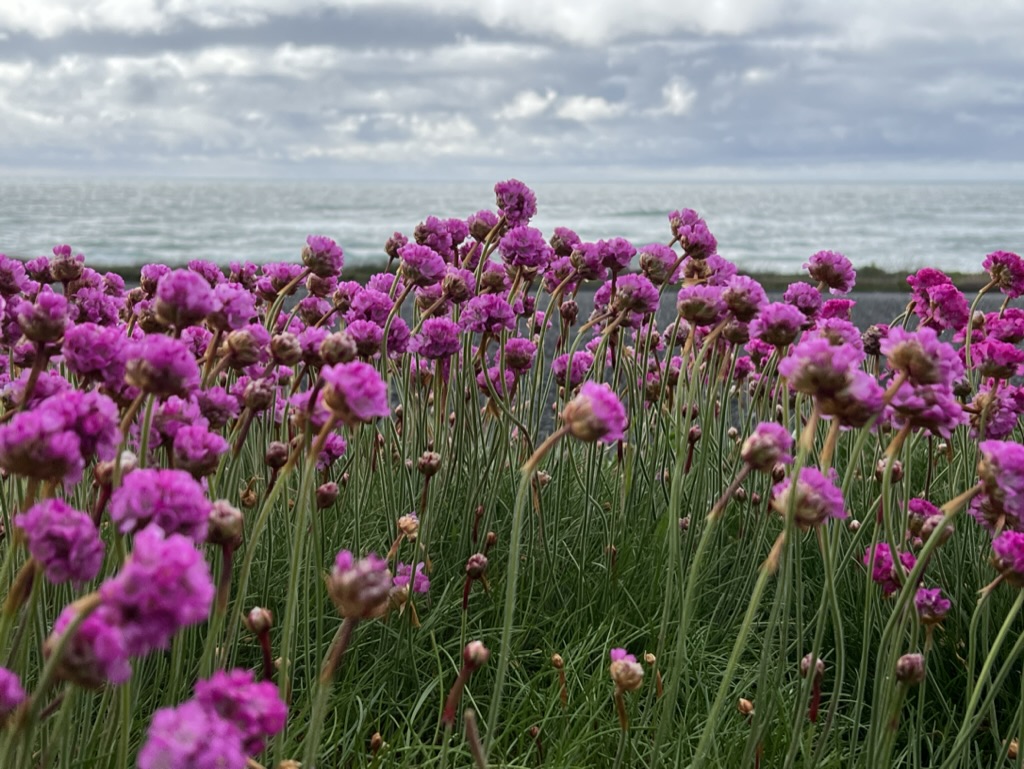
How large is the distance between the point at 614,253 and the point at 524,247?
0.71ft

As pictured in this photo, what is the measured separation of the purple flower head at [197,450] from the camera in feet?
3.78

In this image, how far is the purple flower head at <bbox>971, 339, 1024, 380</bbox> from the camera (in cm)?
192

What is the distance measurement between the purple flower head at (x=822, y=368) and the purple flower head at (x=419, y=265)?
1.02 m

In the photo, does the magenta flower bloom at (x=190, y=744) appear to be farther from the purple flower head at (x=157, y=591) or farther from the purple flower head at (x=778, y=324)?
the purple flower head at (x=778, y=324)

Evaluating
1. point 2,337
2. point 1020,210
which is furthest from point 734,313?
point 1020,210

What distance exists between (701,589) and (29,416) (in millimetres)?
1710

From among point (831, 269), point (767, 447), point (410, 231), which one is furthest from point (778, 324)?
point (410, 231)

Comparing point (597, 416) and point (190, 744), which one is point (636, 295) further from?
point (190, 744)

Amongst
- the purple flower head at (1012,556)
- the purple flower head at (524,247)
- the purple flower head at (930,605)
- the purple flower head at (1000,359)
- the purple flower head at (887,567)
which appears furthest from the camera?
the purple flower head at (524,247)

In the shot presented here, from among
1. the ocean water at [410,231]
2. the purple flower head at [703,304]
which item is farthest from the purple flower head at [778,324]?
the ocean water at [410,231]

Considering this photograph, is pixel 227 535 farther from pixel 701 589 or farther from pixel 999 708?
pixel 999 708

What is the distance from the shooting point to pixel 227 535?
1.02m

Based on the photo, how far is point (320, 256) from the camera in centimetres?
196

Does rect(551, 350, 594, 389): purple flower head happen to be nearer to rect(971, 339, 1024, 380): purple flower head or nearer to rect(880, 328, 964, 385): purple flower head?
rect(971, 339, 1024, 380): purple flower head
